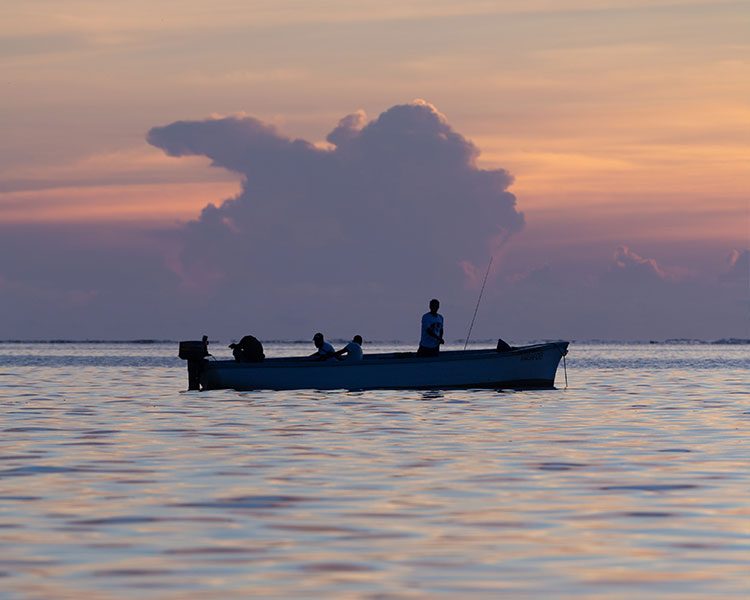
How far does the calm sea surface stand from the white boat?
835 centimetres

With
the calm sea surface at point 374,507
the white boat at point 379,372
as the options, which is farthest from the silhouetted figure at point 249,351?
the calm sea surface at point 374,507

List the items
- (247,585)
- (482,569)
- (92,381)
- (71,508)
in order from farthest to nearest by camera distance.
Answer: (92,381), (71,508), (482,569), (247,585)

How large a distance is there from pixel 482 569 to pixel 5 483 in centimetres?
769

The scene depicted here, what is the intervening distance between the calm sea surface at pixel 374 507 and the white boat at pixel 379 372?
8.35m

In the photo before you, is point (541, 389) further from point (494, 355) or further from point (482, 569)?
point (482, 569)

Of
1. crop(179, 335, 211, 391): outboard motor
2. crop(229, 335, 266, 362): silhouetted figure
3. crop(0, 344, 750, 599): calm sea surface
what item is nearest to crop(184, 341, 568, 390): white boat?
crop(179, 335, 211, 391): outboard motor

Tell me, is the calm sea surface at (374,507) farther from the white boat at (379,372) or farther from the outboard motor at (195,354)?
the outboard motor at (195,354)

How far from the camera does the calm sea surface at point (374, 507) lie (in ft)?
32.7

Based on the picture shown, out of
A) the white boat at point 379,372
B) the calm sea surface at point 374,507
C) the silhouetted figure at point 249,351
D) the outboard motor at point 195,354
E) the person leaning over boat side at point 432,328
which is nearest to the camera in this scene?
the calm sea surface at point 374,507

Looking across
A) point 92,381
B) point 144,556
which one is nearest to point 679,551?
point 144,556

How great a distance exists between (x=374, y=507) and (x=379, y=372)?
22.0m

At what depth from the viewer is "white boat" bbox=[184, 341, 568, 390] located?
35.9m

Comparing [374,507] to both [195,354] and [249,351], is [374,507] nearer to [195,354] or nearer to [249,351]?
[249,351]

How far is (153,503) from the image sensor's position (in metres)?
14.0
